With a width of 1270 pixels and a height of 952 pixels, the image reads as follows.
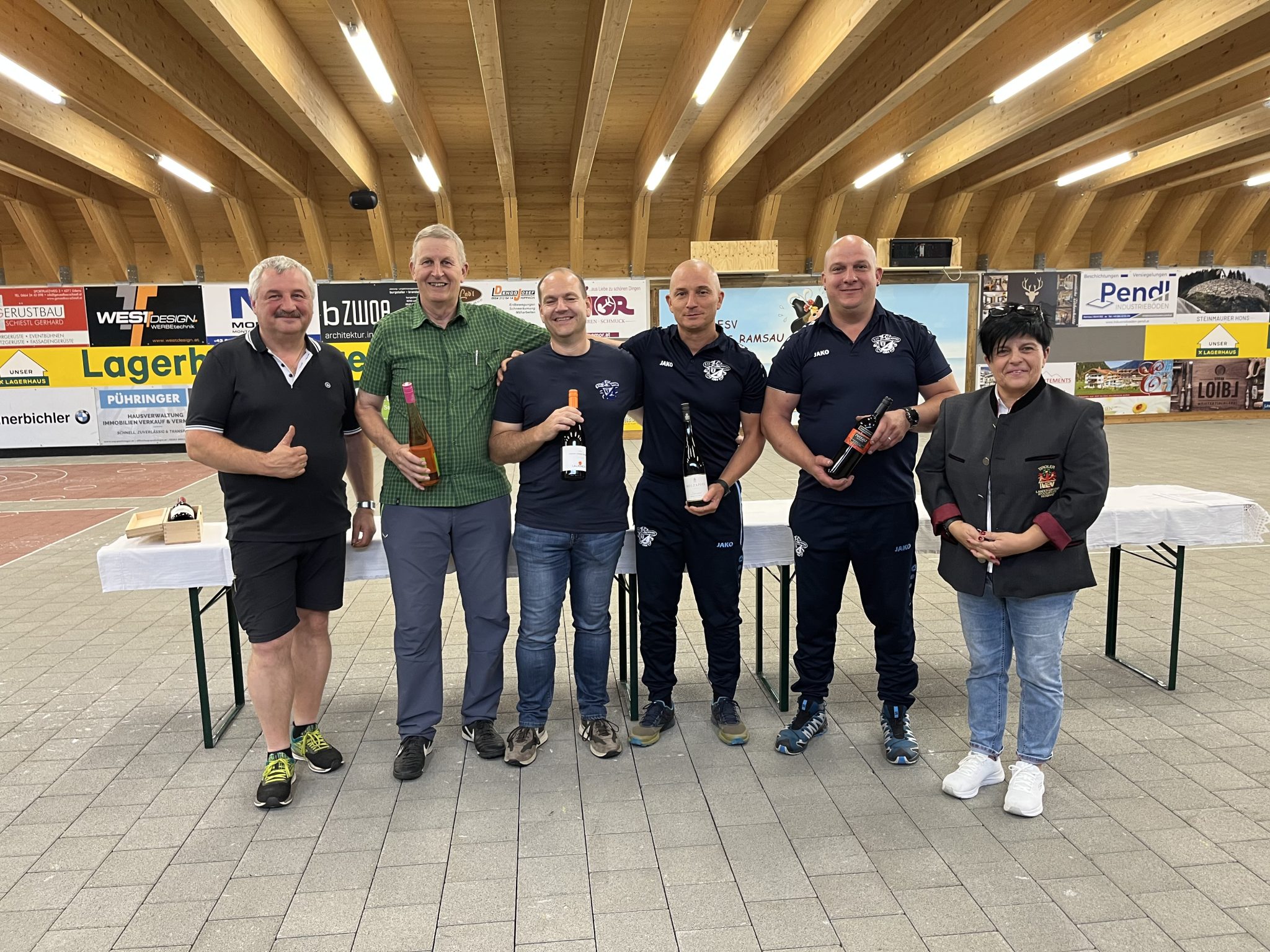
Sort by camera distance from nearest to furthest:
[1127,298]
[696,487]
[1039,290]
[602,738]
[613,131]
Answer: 1. [696,487]
2. [602,738]
3. [613,131]
4. [1039,290]
5. [1127,298]

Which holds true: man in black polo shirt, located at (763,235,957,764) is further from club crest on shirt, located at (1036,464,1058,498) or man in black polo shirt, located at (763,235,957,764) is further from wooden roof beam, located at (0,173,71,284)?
wooden roof beam, located at (0,173,71,284)

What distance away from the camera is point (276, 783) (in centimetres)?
267

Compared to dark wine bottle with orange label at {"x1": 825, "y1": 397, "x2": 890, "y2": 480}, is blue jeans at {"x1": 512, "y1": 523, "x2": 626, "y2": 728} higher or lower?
lower

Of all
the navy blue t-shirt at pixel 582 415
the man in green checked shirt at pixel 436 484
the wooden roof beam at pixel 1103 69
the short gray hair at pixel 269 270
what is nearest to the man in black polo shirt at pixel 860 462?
the navy blue t-shirt at pixel 582 415

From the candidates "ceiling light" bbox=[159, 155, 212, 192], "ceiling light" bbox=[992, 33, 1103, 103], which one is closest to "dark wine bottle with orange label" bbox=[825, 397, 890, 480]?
"ceiling light" bbox=[992, 33, 1103, 103]

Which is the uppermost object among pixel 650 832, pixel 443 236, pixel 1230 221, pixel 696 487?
pixel 1230 221

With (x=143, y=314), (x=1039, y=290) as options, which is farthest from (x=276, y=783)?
(x=1039, y=290)

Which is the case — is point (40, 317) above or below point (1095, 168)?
below

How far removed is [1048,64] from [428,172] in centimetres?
731

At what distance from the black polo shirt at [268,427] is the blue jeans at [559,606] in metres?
0.70

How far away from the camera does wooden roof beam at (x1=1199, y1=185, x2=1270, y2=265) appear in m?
13.9

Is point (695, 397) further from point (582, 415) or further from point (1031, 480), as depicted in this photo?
point (1031, 480)

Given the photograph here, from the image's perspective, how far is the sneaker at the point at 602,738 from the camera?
2.95 m

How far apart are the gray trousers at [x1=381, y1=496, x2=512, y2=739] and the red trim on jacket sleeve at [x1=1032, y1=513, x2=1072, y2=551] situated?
5.91 feet
